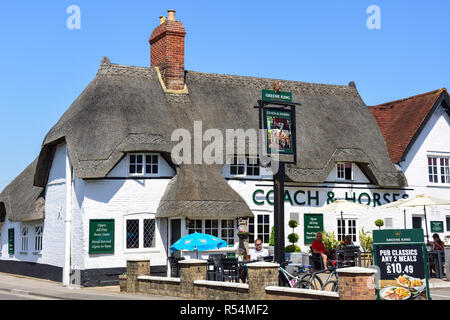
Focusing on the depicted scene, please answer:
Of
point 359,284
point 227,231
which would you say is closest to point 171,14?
point 227,231

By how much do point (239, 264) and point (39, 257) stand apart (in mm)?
11220

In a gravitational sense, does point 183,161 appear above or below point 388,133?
below

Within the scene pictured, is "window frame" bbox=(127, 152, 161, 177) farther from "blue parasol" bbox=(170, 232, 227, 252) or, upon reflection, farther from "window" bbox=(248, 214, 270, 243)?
"blue parasol" bbox=(170, 232, 227, 252)

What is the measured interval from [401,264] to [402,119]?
17846 millimetres

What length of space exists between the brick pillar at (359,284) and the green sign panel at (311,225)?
13524mm

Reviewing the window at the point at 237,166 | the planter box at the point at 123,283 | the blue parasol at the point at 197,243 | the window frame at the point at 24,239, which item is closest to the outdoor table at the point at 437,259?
the blue parasol at the point at 197,243

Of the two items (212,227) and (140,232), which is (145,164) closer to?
(140,232)

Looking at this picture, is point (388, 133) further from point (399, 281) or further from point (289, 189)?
point (399, 281)

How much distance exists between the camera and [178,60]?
2616 cm

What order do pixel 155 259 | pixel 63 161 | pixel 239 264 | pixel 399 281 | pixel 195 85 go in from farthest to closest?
pixel 195 85 → pixel 63 161 → pixel 155 259 → pixel 239 264 → pixel 399 281

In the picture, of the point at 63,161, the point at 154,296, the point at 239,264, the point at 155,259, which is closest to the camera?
the point at 154,296

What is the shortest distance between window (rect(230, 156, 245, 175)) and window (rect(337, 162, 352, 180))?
15.2 feet

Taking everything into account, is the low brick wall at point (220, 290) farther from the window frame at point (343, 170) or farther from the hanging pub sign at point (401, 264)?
the window frame at point (343, 170)
